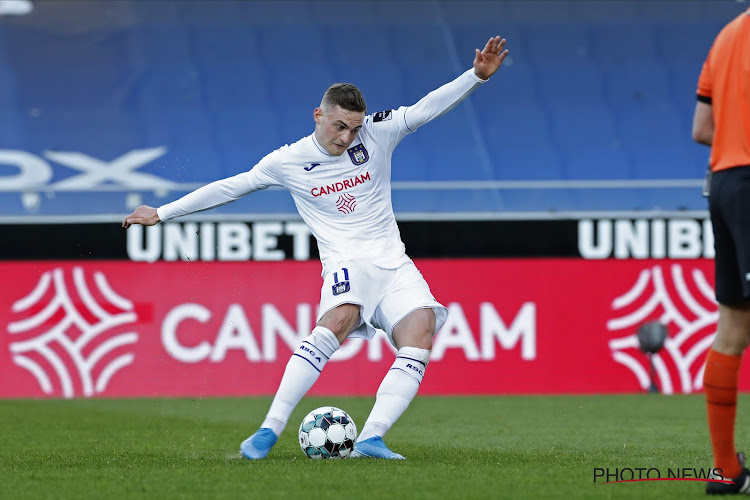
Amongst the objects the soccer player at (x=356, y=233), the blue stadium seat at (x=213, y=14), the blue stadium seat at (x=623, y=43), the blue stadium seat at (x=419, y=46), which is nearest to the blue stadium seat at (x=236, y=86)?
the blue stadium seat at (x=213, y=14)

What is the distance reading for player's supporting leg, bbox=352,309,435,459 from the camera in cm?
523

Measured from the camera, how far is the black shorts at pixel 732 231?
12.1 feet

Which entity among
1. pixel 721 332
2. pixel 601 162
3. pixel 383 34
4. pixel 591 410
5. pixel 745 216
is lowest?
pixel 591 410

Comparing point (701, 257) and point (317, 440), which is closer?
point (317, 440)

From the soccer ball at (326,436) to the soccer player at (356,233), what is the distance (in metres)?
0.08

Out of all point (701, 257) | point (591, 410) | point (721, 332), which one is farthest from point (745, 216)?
point (701, 257)

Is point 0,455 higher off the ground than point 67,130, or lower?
lower

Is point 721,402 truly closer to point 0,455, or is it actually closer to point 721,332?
point 721,332

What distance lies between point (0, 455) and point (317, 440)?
5.42 ft

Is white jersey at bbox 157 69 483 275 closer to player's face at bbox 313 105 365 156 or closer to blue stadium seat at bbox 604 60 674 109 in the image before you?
player's face at bbox 313 105 365 156

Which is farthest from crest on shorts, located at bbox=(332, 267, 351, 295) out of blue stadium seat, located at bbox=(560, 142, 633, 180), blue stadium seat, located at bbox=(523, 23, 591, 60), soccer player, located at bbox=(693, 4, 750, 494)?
blue stadium seat, located at bbox=(523, 23, 591, 60)

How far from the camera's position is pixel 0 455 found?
5.76 m

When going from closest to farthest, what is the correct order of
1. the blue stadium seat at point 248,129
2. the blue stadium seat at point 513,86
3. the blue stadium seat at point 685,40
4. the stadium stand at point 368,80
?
the stadium stand at point 368,80 < the blue stadium seat at point 248,129 < the blue stadium seat at point 513,86 < the blue stadium seat at point 685,40

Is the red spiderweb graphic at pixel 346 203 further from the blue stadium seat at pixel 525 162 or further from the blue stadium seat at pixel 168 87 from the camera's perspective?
the blue stadium seat at pixel 168 87
